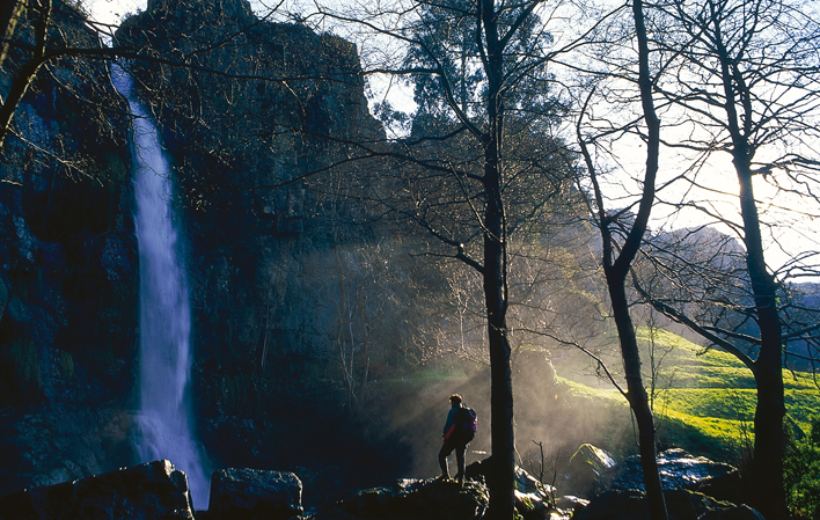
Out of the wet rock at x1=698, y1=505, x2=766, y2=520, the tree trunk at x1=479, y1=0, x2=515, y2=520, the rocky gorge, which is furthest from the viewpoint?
the rocky gorge

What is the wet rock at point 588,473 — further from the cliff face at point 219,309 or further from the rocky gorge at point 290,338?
the cliff face at point 219,309

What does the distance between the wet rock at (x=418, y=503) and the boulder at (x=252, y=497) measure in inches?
20.1

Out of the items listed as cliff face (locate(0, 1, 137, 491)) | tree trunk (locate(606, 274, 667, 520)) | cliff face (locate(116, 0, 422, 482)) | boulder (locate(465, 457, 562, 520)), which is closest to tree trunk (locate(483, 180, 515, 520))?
tree trunk (locate(606, 274, 667, 520))

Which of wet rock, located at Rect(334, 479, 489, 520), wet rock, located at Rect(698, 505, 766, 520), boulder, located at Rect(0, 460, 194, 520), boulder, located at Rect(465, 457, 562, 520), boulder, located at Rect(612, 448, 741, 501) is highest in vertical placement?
wet rock, located at Rect(698, 505, 766, 520)

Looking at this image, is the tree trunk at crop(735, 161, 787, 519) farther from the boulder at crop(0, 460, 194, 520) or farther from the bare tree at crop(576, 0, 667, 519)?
the boulder at crop(0, 460, 194, 520)

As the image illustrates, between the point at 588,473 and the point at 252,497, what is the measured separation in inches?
347

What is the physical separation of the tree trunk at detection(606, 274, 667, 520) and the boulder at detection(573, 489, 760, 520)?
2.19 metres

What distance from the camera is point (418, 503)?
7270mm

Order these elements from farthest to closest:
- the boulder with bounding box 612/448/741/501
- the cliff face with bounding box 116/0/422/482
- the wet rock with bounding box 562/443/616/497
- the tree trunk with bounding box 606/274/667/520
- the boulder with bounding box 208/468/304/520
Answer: the cliff face with bounding box 116/0/422/482 < the wet rock with bounding box 562/443/616/497 < the boulder with bounding box 612/448/741/501 < the boulder with bounding box 208/468/304/520 < the tree trunk with bounding box 606/274/667/520

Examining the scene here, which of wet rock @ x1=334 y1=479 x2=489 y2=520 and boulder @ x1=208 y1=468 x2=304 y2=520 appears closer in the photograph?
boulder @ x1=208 y1=468 x2=304 y2=520

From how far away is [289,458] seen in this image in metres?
22.5

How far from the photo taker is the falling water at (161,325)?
20.6 meters

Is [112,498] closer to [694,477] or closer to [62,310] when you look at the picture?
[694,477]

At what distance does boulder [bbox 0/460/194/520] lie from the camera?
5324 mm
